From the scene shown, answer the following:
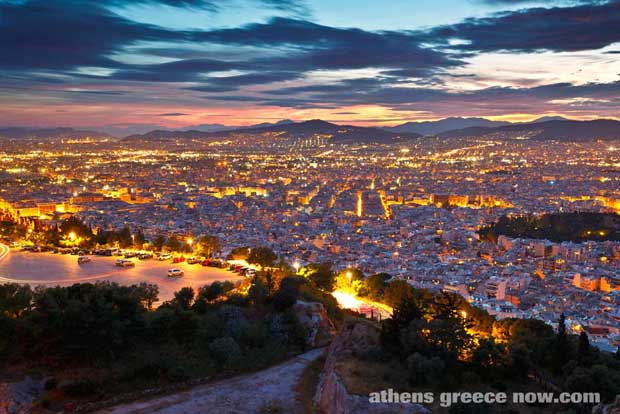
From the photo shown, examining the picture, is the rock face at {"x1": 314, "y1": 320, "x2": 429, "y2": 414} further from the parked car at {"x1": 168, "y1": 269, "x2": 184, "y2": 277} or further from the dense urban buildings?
the dense urban buildings

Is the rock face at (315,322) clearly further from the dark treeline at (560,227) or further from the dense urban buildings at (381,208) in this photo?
the dark treeline at (560,227)

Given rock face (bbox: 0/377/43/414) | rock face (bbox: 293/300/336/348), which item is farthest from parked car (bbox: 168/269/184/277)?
rock face (bbox: 0/377/43/414)

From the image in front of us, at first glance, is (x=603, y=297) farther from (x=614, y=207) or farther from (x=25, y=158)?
(x=25, y=158)

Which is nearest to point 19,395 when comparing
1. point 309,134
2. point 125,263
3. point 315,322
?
point 315,322

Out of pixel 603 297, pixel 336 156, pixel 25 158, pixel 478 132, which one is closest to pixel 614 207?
pixel 603 297

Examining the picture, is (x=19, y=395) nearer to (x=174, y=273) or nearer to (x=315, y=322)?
(x=315, y=322)

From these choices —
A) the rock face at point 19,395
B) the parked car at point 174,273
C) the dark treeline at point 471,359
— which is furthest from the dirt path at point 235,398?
the parked car at point 174,273
